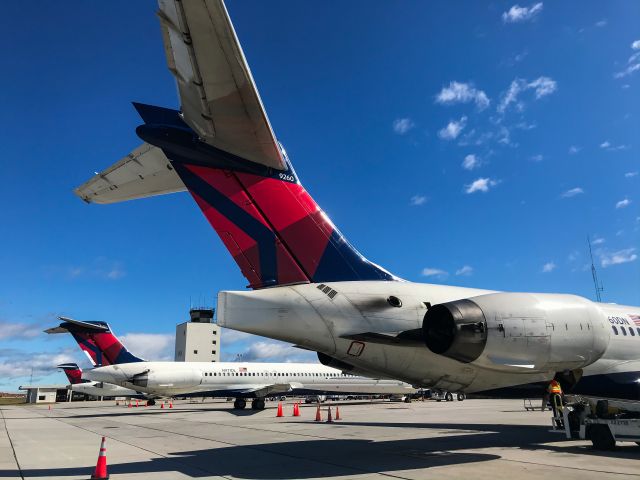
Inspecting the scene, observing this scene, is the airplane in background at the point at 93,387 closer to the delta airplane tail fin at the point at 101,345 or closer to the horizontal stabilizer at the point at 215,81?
the delta airplane tail fin at the point at 101,345

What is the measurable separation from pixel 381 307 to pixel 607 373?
17.4ft

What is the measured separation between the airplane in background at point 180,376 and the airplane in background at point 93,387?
10.2 metres

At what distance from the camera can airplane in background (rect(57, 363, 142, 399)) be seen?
129 feet

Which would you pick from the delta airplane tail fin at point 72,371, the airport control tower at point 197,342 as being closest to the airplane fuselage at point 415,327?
the delta airplane tail fin at point 72,371

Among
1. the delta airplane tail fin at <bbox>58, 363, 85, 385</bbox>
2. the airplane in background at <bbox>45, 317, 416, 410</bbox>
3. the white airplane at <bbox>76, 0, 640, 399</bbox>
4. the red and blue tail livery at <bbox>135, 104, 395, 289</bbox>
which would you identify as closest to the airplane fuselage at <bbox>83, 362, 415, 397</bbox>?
the airplane in background at <bbox>45, 317, 416, 410</bbox>

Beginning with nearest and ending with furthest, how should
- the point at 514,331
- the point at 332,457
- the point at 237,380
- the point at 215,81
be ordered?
the point at 215,81 < the point at 514,331 < the point at 332,457 < the point at 237,380

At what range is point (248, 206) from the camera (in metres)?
7.98

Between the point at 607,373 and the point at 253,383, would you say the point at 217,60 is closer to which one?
the point at 607,373

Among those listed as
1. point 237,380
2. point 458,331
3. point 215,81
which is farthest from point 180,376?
point 215,81

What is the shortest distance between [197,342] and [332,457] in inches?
2514

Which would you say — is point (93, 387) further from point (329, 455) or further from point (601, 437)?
point (601, 437)

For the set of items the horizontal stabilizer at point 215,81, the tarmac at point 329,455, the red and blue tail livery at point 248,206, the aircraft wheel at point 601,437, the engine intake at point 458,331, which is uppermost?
the horizontal stabilizer at point 215,81

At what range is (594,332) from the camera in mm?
8625

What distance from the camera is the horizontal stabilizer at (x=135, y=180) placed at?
7.83m
